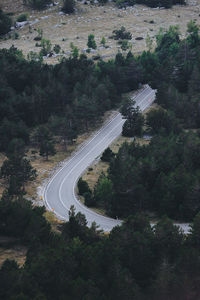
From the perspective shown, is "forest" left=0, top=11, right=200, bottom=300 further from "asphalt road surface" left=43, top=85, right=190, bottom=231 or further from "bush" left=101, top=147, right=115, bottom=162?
"asphalt road surface" left=43, top=85, right=190, bottom=231

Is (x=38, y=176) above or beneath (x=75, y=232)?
beneath

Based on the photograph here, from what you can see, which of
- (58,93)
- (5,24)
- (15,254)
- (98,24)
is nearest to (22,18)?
(5,24)

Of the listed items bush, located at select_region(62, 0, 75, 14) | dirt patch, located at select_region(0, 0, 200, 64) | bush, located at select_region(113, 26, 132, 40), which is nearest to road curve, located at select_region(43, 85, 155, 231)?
dirt patch, located at select_region(0, 0, 200, 64)

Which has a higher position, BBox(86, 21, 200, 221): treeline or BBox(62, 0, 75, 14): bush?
BBox(86, 21, 200, 221): treeline

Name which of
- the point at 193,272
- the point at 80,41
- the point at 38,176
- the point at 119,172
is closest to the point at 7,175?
the point at 38,176

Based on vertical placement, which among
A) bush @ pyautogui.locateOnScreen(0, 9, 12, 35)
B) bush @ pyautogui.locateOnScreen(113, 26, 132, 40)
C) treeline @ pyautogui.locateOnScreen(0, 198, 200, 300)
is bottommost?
bush @ pyautogui.locateOnScreen(0, 9, 12, 35)

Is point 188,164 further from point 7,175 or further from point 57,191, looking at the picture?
point 7,175
